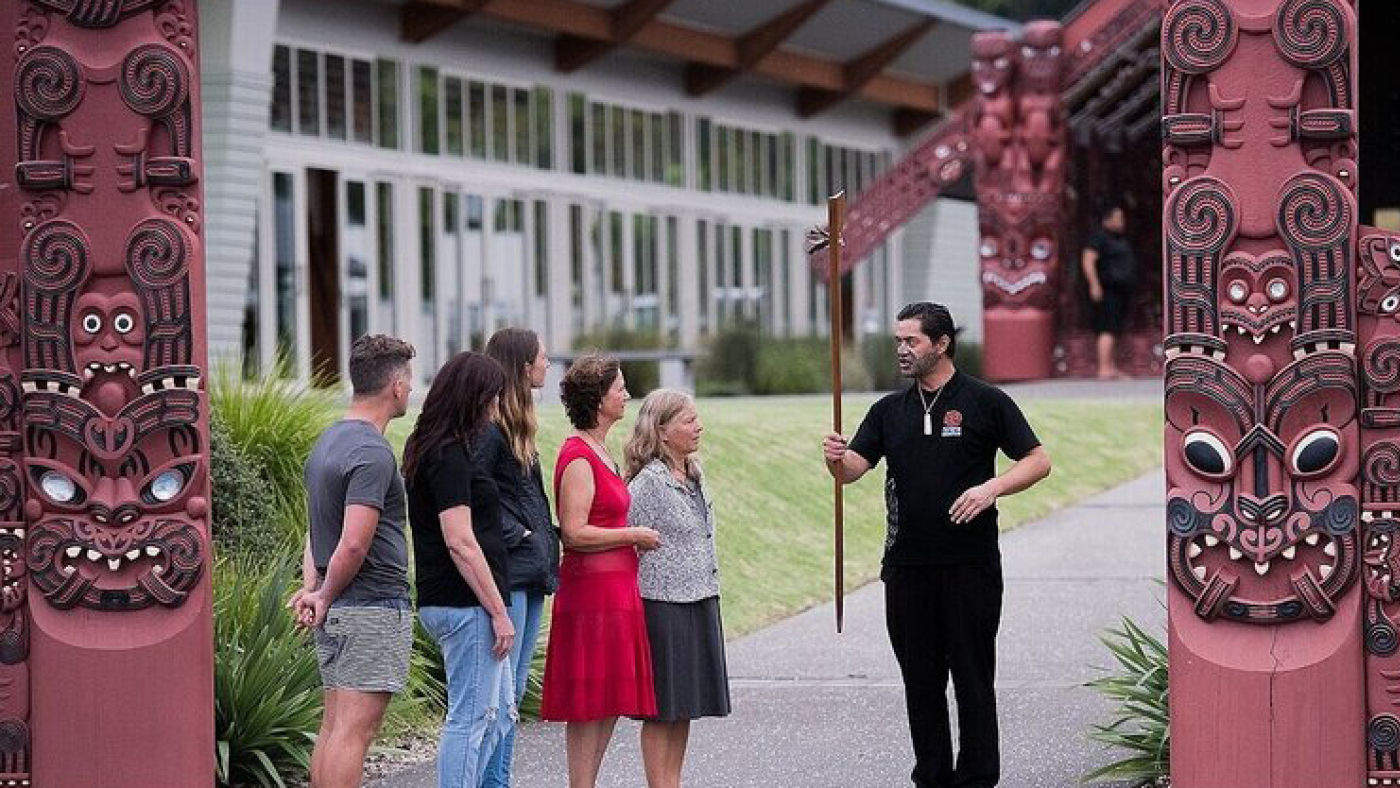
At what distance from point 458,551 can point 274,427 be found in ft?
17.4

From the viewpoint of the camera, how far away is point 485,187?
1286 inches

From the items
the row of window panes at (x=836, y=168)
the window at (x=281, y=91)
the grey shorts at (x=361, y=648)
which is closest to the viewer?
the grey shorts at (x=361, y=648)

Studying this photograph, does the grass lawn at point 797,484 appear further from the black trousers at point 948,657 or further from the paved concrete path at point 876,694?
the black trousers at point 948,657

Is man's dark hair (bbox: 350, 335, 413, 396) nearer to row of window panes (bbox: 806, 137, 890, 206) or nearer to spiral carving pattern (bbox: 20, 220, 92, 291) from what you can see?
spiral carving pattern (bbox: 20, 220, 92, 291)

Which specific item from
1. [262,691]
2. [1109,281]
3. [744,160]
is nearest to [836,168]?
[744,160]

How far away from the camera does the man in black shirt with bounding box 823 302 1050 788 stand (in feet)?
28.4

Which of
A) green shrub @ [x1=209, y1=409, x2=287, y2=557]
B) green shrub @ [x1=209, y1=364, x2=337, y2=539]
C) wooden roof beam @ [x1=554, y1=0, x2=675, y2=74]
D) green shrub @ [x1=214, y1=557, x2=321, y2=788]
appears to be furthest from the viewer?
wooden roof beam @ [x1=554, y1=0, x2=675, y2=74]

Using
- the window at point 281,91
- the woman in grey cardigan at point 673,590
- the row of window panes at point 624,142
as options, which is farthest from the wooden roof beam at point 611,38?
the woman in grey cardigan at point 673,590

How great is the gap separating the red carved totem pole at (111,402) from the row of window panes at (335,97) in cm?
1962

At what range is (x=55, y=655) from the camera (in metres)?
8.51

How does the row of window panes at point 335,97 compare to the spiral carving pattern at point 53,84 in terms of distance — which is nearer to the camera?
the spiral carving pattern at point 53,84

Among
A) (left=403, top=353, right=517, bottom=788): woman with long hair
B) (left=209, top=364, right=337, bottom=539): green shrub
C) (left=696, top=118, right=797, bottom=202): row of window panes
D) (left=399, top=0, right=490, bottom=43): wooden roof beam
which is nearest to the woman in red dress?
(left=403, top=353, right=517, bottom=788): woman with long hair

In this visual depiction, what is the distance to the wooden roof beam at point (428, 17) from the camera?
99.6 feet

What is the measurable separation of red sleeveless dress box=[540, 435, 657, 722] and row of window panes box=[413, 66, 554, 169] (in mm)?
23308
